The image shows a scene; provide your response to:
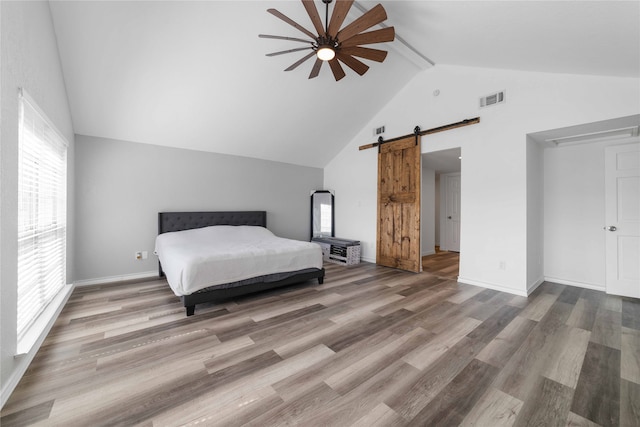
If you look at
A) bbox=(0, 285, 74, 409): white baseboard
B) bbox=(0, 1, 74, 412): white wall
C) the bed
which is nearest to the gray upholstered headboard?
the bed

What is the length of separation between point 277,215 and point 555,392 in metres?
4.89

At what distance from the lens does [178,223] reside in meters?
4.43

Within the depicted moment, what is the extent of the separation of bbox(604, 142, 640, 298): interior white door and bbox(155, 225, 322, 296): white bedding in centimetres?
396

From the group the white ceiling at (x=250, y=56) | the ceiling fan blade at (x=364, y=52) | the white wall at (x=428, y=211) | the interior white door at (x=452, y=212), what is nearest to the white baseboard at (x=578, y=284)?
the white wall at (x=428, y=211)

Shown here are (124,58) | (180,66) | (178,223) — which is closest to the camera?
(124,58)

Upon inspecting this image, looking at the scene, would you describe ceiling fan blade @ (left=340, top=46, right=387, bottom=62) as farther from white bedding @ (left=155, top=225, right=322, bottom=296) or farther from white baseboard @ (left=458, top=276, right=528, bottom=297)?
white baseboard @ (left=458, top=276, right=528, bottom=297)

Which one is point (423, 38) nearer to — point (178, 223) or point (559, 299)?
point (559, 299)

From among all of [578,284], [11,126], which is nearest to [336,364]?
[11,126]

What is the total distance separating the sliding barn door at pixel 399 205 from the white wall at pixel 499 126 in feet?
1.21

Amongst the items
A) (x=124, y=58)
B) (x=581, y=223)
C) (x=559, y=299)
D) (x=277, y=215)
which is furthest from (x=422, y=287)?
(x=124, y=58)

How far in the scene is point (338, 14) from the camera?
2.18m

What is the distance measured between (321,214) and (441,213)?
11.9ft

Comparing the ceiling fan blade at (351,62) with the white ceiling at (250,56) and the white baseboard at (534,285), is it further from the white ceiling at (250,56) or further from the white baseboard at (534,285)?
the white baseboard at (534,285)

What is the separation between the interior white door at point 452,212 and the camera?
7.10 meters
